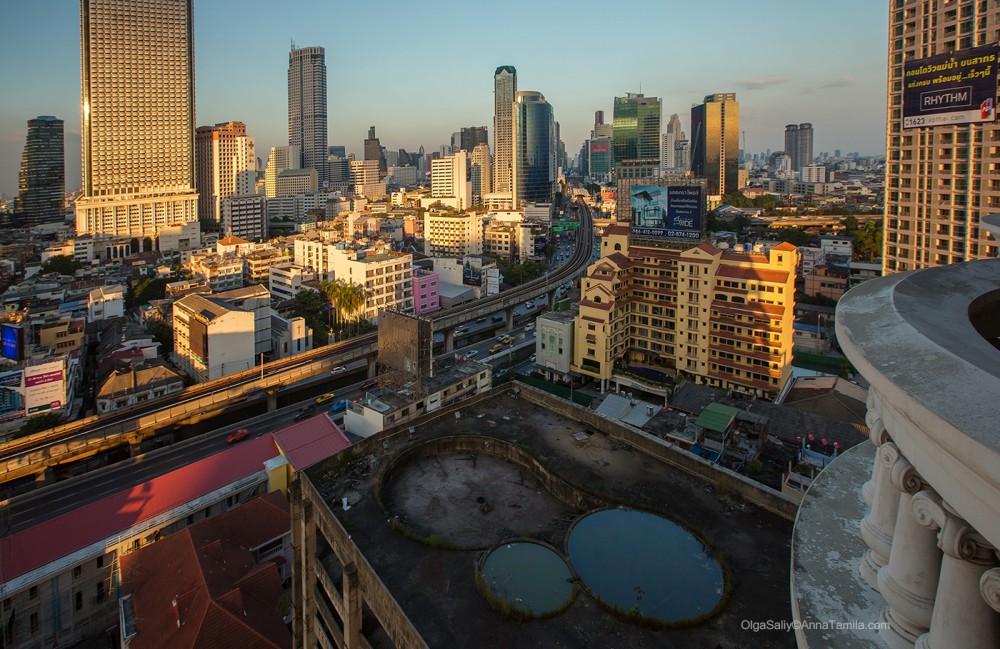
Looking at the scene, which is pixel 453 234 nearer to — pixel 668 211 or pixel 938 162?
pixel 668 211

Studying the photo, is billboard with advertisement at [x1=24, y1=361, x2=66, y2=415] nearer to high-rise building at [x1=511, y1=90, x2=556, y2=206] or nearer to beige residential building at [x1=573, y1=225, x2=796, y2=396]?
beige residential building at [x1=573, y1=225, x2=796, y2=396]

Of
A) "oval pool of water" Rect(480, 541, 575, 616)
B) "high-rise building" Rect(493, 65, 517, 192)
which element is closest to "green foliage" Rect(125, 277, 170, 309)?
"oval pool of water" Rect(480, 541, 575, 616)

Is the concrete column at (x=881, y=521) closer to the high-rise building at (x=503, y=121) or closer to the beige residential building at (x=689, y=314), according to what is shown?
the beige residential building at (x=689, y=314)

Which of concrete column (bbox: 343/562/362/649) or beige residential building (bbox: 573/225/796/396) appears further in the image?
beige residential building (bbox: 573/225/796/396)

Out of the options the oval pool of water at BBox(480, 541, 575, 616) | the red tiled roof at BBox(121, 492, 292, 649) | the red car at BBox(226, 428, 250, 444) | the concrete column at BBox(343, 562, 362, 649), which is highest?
the oval pool of water at BBox(480, 541, 575, 616)

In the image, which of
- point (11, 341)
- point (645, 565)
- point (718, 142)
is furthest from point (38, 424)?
point (718, 142)

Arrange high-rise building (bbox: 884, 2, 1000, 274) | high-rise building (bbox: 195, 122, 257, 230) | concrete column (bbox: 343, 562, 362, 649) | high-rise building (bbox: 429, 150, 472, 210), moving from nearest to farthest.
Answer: concrete column (bbox: 343, 562, 362, 649) < high-rise building (bbox: 884, 2, 1000, 274) < high-rise building (bbox: 195, 122, 257, 230) < high-rise building (bbox: 429, 150, 472, 210)

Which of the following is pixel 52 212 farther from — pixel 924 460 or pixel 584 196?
pixel 924 460

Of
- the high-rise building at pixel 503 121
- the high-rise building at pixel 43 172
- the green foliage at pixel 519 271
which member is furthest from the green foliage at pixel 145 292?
the high-rise building at pixel 503 121
